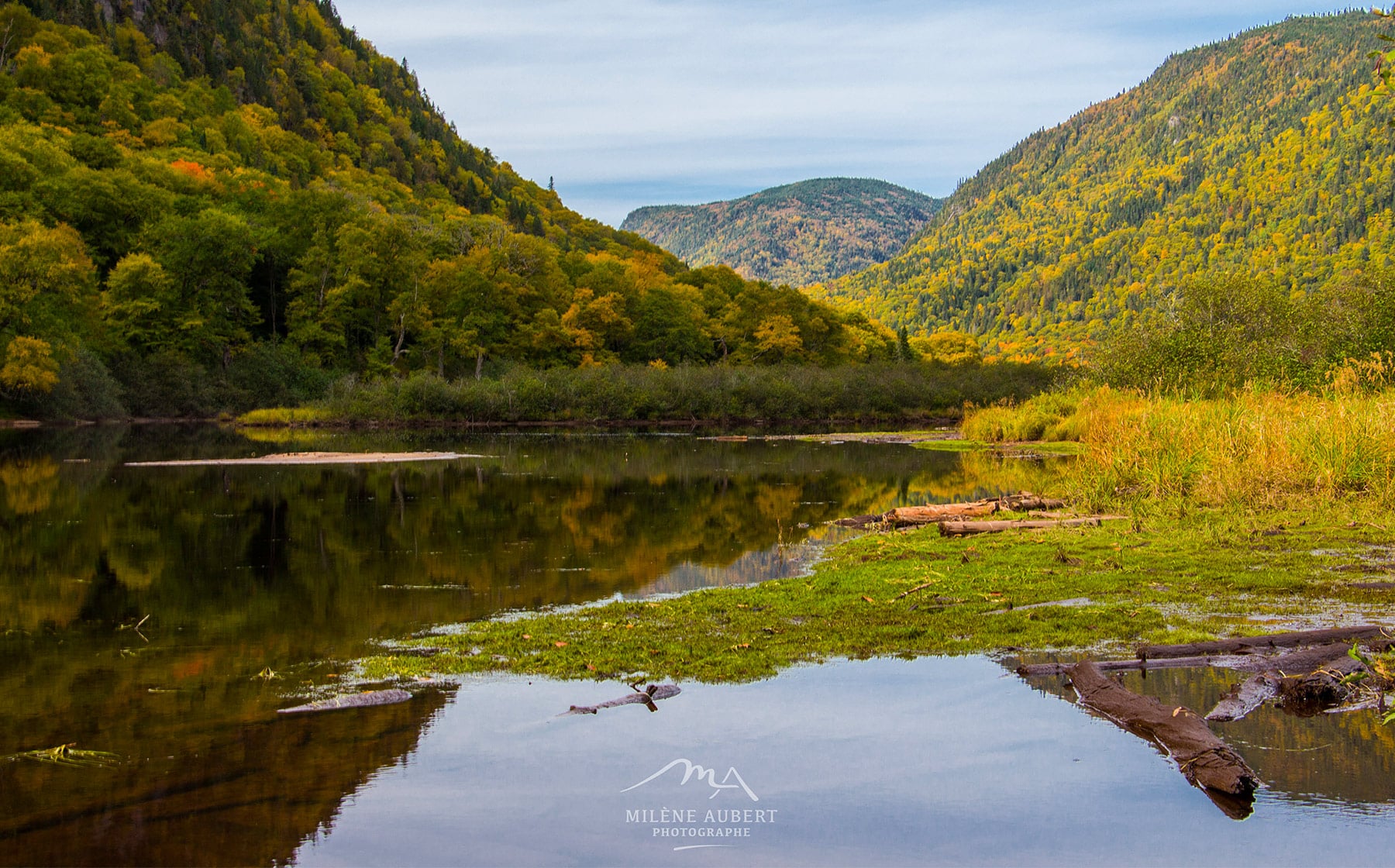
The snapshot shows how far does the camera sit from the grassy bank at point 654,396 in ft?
206

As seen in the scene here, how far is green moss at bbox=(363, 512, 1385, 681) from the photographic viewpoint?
335 inches

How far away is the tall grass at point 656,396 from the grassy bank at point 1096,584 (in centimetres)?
4708

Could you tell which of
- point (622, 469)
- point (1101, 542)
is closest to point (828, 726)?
point (1101, 542)

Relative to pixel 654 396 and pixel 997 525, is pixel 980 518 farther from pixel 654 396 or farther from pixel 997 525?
pixel 654 396

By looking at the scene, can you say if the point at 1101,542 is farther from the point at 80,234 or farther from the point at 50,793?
the point at 80,234

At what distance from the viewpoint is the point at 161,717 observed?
281 inches

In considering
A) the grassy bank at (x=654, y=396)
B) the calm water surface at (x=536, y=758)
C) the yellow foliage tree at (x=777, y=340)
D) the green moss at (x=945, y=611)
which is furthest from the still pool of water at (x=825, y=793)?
the yellow foliage tree at (x=777, y=340)

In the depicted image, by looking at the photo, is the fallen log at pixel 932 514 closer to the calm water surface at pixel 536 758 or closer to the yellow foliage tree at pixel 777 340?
the calm water surface at pixel 536 758

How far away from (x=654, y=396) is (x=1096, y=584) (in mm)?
58520

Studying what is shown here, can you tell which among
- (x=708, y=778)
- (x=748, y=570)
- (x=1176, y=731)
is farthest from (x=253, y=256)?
(x=1176, y=731)

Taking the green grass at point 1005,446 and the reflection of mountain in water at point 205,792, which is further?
the green grass at point 1005,446

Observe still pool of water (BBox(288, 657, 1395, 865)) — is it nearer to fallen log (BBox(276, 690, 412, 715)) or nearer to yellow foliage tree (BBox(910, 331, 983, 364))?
fallen log (BBox(276, 690, 412, 715))

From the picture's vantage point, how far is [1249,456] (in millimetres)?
16797

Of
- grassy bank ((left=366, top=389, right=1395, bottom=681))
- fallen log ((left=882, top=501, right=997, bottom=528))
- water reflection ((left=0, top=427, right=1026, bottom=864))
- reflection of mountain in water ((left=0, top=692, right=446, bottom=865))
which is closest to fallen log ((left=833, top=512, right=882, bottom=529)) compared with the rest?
fallen log ((left=882, top=501, right=997, bottom=528))
